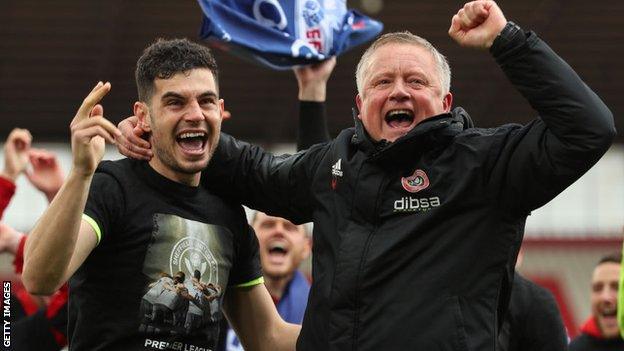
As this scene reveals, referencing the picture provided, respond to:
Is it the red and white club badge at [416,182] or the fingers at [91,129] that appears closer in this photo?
the fingers at [91,129]

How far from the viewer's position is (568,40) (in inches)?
687

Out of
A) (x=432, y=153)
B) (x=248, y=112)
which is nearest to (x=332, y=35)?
(x=432, y=153)

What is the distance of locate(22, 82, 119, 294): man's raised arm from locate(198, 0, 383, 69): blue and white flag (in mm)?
1953

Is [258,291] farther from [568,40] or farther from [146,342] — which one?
[568,40]

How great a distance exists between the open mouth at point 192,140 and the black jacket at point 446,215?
1.87ft

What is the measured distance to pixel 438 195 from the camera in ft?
13.1

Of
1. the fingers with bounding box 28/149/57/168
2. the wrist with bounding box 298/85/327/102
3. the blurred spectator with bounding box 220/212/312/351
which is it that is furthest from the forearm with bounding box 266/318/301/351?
the blurred spectator with bounding box 220/212/312/351

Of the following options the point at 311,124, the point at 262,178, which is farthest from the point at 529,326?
the point at 262,178

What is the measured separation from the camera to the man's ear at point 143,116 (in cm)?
447

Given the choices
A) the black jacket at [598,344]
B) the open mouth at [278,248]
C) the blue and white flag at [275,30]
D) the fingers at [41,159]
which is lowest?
the black jacket at [598,344]

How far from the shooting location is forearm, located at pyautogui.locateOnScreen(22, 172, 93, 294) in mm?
3846

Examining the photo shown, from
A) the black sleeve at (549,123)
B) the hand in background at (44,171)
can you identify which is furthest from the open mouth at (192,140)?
the hand in background at (44,171)

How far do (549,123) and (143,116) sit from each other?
5.11ft

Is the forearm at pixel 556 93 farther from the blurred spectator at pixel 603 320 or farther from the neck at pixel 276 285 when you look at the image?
the blurred spectator at pixel 603 320
